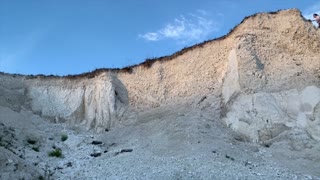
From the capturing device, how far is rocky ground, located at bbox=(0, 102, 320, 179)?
57.8 ft

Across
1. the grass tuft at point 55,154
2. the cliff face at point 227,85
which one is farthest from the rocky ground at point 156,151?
the cliff face at point 227,85

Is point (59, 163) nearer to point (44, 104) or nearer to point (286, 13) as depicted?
point (44, 104)

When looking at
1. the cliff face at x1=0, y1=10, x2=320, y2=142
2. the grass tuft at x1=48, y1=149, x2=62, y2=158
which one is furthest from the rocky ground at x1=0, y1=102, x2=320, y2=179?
the cliff face at x1=0, y1=10, x2=320, y2=142

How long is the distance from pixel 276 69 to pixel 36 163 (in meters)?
12.3

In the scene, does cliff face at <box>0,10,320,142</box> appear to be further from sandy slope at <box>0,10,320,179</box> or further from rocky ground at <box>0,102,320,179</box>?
rocky ground at <box>0,102,320,179</box>

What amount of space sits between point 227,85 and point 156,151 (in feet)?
19.2

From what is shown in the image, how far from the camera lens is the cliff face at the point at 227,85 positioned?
21.8m

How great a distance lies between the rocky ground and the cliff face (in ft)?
3.16

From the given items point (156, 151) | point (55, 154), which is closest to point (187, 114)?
point (156, 151)

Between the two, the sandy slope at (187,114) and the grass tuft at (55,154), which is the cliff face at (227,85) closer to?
the sandy slope at (187,114)

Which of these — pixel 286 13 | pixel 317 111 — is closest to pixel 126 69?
pixel 286 13

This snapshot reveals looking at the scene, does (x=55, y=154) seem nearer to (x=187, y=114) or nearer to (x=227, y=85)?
(x=187, y=114)

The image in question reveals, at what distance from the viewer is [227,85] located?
79.1ft

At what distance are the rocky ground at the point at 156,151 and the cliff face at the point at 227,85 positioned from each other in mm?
962
